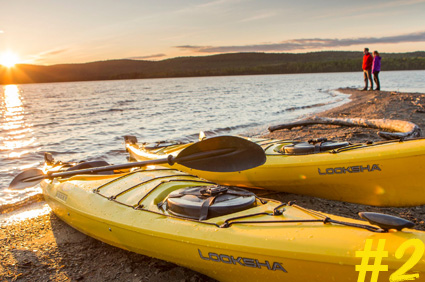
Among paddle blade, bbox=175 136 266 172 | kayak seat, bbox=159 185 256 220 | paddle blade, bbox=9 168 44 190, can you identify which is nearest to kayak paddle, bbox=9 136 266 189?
paddle blade, bbox=175 136 266 172

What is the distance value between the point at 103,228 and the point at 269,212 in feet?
6.22

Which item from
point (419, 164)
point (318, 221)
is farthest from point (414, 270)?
point (419, 164)

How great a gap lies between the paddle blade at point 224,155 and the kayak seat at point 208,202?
66 centimetres

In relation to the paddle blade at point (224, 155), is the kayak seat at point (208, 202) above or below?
below

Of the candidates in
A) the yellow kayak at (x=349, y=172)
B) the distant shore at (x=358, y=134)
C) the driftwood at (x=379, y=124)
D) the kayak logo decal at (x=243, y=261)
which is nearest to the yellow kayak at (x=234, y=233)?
the kayak logo decal at (x=243, y=261)

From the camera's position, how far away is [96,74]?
314ft

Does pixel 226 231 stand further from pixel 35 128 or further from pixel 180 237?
pixel 35 128

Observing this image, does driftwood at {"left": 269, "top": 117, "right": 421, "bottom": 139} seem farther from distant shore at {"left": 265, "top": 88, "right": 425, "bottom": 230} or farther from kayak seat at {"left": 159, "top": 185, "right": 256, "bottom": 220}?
kayak seat at {"left": 159, "top": 185, "right": 256, "bottom": 220}

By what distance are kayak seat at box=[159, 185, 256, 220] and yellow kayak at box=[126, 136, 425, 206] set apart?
6.57 feet

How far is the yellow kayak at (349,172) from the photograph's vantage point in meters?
4.62

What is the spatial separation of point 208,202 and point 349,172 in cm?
252

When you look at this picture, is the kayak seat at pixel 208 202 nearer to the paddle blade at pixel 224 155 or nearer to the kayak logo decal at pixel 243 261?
the kayak logo decal at pixel 243 261
